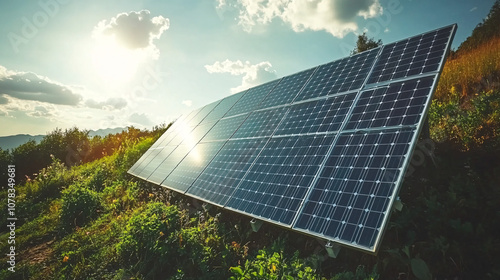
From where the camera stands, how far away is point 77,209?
8219mm

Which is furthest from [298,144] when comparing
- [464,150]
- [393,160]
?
[464,150]

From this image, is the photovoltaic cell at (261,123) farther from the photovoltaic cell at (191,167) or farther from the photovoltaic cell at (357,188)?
the photovoltaic cell at (357,188)

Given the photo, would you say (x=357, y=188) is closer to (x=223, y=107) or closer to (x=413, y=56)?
(x=413, y=56)

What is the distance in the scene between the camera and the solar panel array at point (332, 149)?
351 cm

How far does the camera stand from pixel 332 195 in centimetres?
388

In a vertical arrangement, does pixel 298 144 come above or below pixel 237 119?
below

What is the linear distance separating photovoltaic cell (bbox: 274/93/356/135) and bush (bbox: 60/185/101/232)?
23.3 ft

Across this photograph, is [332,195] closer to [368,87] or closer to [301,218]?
[301,218]

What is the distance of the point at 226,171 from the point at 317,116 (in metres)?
2.71

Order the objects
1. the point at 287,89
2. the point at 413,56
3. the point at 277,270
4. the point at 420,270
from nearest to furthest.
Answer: the point at 420,270 → the point at 277,270 → the point at 413,56 → the point at 287,89

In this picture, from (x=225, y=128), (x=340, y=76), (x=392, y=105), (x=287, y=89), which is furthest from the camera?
(x=225, y=128)

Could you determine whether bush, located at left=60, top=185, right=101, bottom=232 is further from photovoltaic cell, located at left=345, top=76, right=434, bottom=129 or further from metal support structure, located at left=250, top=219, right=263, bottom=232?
photovoltaic cell, located at left=345, top=76, right=434, bottom=129

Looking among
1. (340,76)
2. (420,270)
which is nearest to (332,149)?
(420,270)

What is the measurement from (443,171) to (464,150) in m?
0.82
